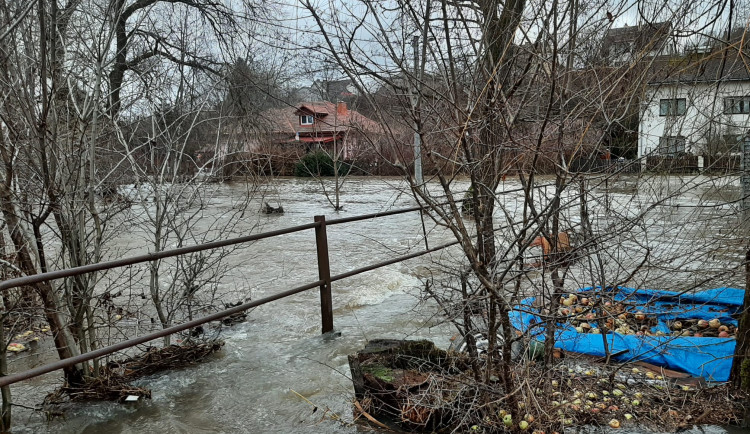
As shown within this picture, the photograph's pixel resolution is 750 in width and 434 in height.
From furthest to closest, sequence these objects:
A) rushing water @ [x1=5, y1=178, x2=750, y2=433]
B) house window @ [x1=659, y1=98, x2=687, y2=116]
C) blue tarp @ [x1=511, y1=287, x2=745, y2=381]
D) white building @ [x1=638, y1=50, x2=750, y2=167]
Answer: house window @ [x1=659, y1=98, x2=687, y2=116]
white building @ [x1=638, y1=50, x2=750, y2=167]
blue tarp @ [x1=511, y1=287, x2=745, y2=381]
rushing water @ [x1=5, y1=178, x2=750, y2=433]

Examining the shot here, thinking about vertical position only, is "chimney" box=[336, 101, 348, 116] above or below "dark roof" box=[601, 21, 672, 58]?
above

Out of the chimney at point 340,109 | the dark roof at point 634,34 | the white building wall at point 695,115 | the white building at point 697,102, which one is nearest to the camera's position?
the dark roof at point 634,34

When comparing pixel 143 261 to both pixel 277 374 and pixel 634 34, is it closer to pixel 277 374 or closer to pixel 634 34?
pixel 277 374

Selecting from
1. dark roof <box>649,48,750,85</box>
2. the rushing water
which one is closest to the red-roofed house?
the rushing water

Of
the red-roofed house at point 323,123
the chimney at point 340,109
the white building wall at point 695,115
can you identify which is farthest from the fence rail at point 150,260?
the chimney at point 340,109

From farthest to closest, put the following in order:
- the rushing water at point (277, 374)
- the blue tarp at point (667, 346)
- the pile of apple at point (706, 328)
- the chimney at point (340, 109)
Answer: the chimney at point (340, 109)
the pile of apple at point (706, 328)
the blue tarp at point (667, 346)
the rushing water at point (277, 374)

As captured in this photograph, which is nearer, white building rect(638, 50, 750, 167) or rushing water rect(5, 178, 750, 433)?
rushing water rect(5, 178, 750, 433)

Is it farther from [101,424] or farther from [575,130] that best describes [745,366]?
[101,424]

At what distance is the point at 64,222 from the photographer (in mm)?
3666

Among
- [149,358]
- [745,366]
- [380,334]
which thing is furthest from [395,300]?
[745,366]

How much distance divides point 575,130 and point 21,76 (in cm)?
347

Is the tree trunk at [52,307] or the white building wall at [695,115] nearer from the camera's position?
the tree trunk at [52,307]

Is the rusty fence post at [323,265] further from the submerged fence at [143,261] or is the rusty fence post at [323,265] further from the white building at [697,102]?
the white building at [697,102]

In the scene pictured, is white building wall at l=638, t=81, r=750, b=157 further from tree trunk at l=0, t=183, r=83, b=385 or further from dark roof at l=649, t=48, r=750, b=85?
tree trunk at l=0, t=183, r=83, b=385
